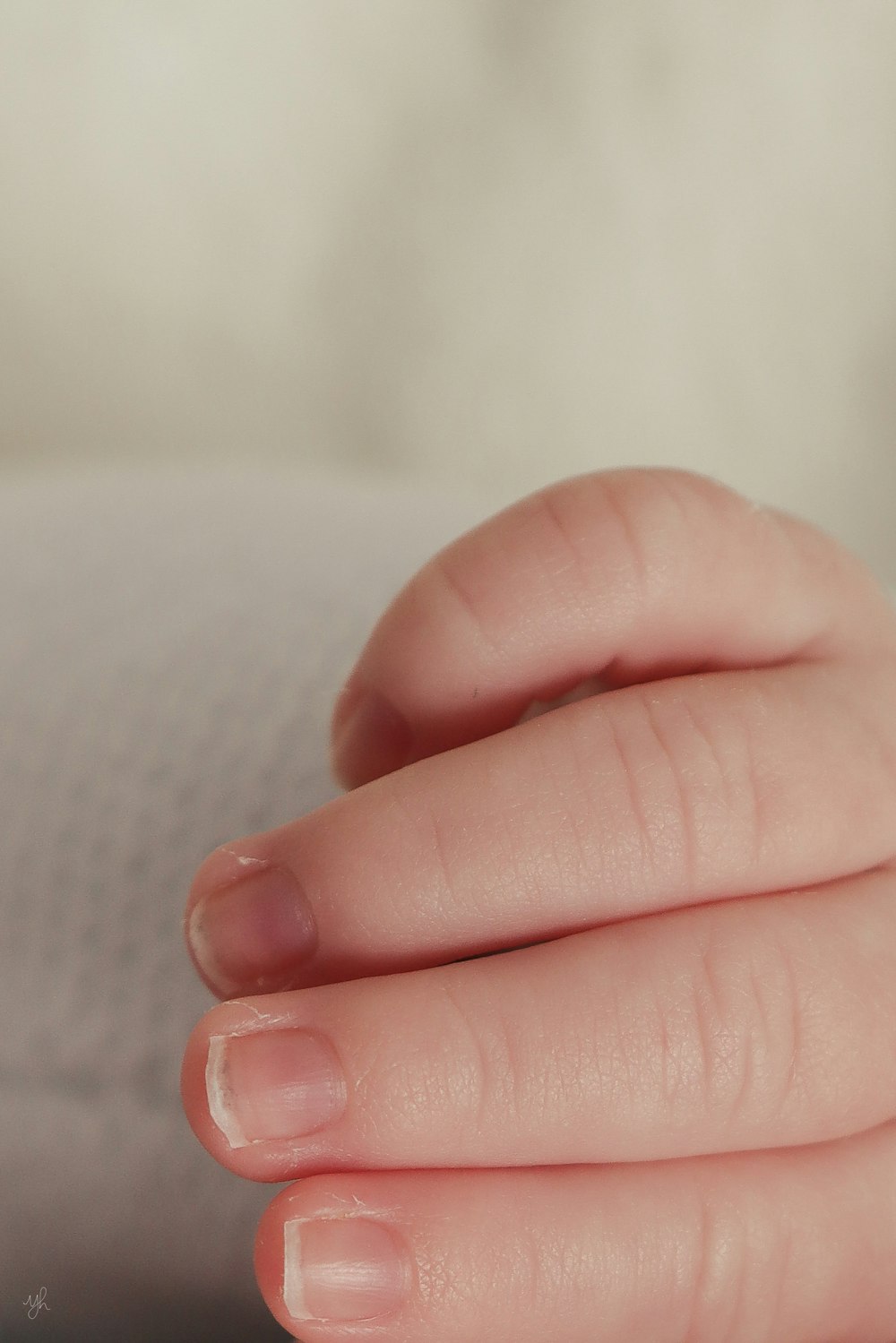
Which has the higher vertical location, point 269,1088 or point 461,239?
point 461,239

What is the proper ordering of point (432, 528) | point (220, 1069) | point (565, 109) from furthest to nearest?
point (565, 109)
point (432, 528)
point (220, 1069)

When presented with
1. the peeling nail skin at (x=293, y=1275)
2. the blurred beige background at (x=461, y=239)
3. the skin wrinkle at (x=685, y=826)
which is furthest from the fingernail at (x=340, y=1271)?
the blurred beige background at (x=461, y=239)

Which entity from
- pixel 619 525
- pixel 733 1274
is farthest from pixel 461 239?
pixel 733 1274

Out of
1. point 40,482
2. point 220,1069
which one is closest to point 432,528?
point 40,482

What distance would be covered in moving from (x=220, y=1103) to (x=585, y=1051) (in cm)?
8

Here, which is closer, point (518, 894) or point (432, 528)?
point (518, 894)

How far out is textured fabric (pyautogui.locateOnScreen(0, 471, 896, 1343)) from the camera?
312mm

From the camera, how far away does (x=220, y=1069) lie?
0.81 feet

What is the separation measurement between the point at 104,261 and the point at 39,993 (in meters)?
0.51

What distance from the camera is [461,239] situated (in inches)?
27.6

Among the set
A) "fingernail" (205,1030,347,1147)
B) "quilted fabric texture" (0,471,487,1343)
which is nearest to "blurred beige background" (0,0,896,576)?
"quilted fabric texture" (0,471,487,1343)

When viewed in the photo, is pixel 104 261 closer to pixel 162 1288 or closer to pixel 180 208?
pixel 180 208

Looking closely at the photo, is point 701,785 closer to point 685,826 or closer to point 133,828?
point 685,826

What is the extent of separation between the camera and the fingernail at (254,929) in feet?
0.88
